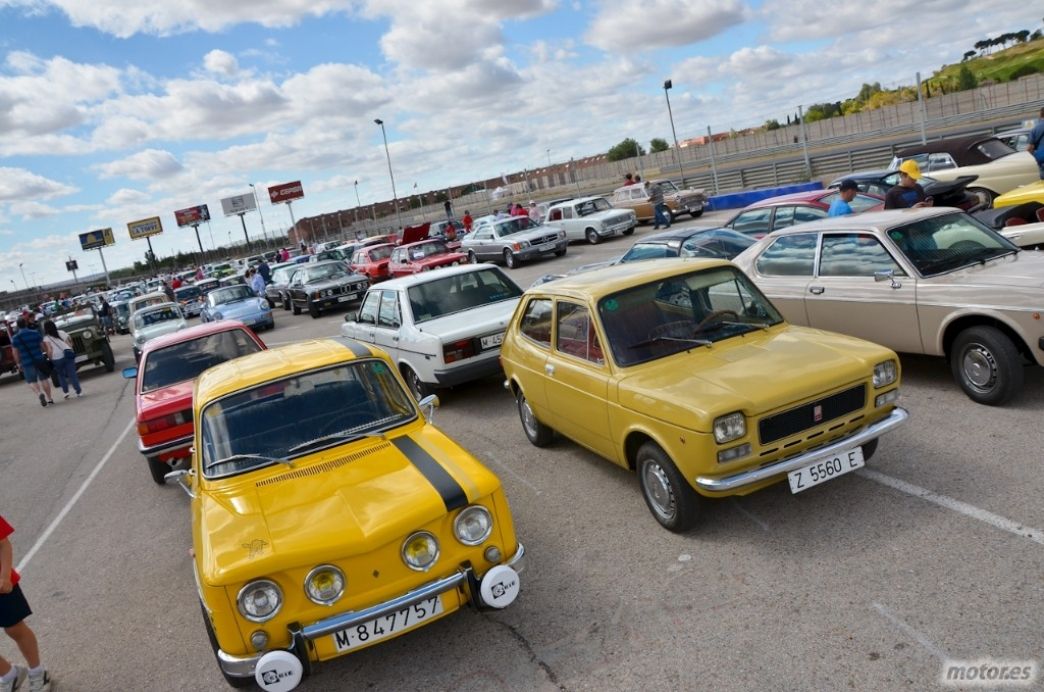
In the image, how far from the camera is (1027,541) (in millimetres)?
4039

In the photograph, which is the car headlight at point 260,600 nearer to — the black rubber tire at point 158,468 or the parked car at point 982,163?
the black rubber tire at point 158,468

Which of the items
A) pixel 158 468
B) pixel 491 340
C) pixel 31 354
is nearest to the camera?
pixel 158 468

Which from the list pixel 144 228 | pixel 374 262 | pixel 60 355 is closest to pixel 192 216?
pixel 144 228

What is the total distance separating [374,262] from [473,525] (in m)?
23.7

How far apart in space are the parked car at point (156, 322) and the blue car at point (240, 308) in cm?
113

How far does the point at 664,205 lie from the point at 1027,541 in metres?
22.8

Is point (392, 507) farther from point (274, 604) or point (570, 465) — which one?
point (570, 465)

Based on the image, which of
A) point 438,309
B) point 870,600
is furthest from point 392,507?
point 438,309

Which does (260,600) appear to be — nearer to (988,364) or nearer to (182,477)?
(182,477)

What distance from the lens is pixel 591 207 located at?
27328 mm

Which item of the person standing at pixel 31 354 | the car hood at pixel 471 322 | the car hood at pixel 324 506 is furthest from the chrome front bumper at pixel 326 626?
the person standing at pixel 31 354

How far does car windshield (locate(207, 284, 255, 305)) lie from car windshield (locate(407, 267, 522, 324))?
14488mm

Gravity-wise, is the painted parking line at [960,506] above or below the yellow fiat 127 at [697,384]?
below

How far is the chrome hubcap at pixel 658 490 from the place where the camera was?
15.7ft
